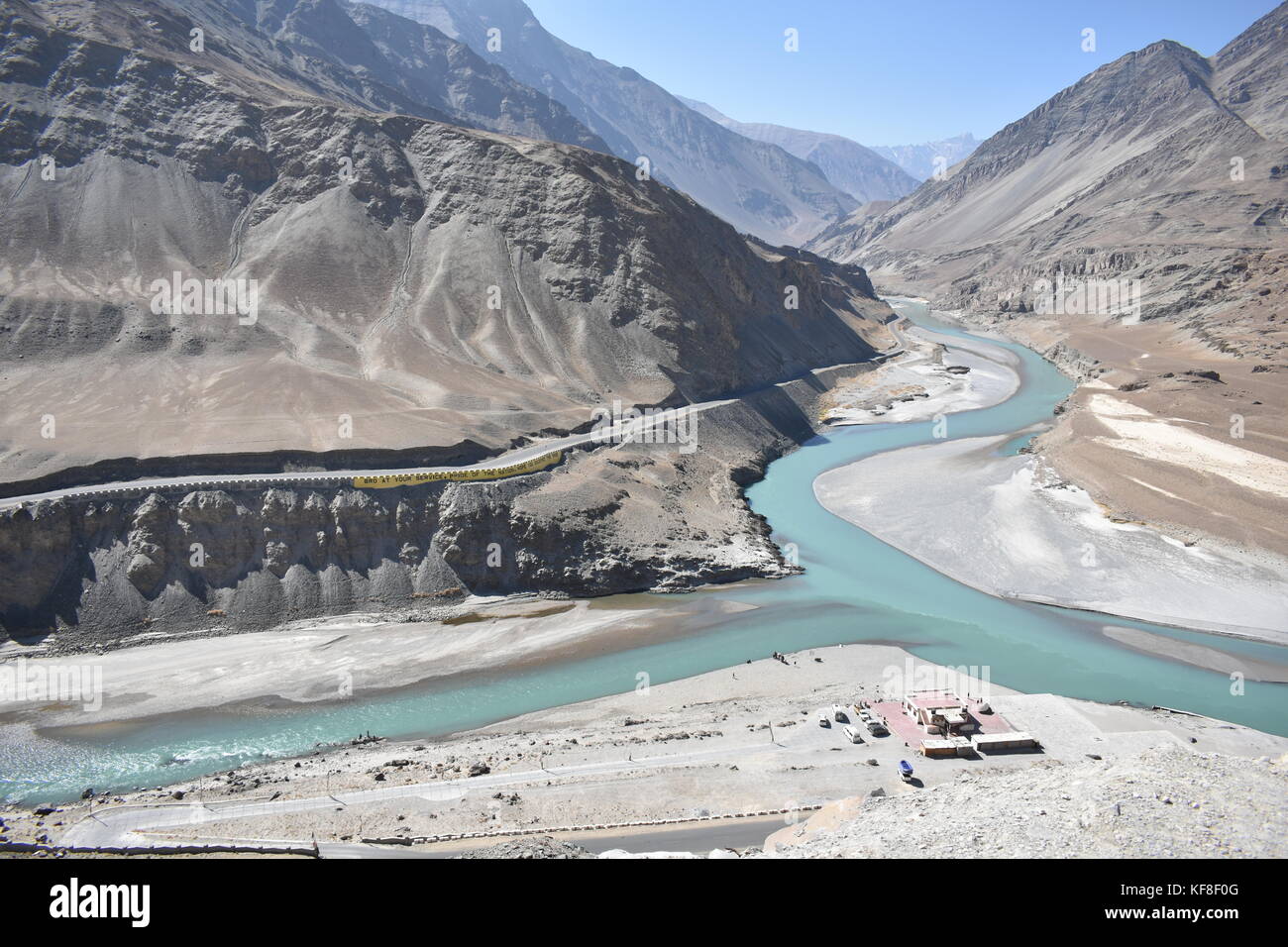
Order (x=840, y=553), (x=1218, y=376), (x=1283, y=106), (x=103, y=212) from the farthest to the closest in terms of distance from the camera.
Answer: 1. (x=1283, y=106)
2. (x=1218, y=376)
3. (x=103, y=212)
4. (x=840, y=553)

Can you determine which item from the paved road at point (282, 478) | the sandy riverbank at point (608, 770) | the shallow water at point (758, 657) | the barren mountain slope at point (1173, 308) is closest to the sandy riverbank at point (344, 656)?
the shallow water at point (758, 657)

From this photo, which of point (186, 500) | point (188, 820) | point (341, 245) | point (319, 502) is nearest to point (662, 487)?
point (319, 502)

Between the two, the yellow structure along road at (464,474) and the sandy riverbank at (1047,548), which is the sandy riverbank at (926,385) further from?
the yellow structure along road at (464,474)

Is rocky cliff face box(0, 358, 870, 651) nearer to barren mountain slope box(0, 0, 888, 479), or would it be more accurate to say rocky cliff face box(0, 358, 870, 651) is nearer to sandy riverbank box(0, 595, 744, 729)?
sandy riverbank box(0, 595, 744, 729)

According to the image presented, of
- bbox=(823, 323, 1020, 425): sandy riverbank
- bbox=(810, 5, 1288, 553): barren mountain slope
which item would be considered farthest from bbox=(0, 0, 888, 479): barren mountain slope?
bbox=(810, 5, 1288, 553): barren mountain slope

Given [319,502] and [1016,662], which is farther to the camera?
[319,502]

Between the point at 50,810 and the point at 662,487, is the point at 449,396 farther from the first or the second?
the point at 50,810

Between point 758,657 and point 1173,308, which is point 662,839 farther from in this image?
point 1173,308
